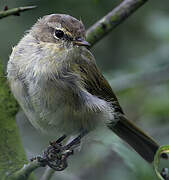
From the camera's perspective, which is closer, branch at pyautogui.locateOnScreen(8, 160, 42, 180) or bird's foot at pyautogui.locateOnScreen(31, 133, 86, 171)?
branch at pyautogui.locateOnScreen(8, 160, 42, 180)

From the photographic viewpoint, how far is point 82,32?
412 cm

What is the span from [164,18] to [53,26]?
4.54 feet

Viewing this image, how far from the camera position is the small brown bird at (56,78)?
163 inches

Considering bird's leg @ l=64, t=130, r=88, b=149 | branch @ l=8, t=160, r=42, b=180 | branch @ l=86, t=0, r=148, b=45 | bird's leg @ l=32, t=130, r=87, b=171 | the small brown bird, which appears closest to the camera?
branch @ l=8, t=160, r=42, b=180

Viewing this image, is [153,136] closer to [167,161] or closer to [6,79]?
[167,161]

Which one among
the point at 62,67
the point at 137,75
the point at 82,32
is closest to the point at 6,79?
the point at 62,67

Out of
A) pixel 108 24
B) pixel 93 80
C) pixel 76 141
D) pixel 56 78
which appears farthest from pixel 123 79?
pixel 56 78

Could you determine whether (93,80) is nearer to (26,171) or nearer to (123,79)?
(123,79)

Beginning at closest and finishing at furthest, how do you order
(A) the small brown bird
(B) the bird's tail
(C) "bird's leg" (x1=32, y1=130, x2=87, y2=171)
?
(C) "bird's leg" (x1=32, y1=130, x2=87, y2=171)
(A) the small brown bird
(B) the bird's tail

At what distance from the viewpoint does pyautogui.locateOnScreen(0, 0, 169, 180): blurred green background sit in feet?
15.4

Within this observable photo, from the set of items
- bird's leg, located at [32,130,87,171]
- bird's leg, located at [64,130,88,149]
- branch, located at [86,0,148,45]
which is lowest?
bird's leg, located at [64,130,88,149]

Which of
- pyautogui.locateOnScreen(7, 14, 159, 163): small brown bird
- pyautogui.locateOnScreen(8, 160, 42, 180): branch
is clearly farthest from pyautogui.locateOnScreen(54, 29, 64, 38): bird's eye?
pyautogui.locateOnScreen(8, 160, 42, 180): branch

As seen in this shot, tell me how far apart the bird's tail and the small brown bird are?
0.65 meters

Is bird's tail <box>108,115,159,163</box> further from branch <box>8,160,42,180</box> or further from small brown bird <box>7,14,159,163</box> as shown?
branch <box>8,160,42,180</box>
